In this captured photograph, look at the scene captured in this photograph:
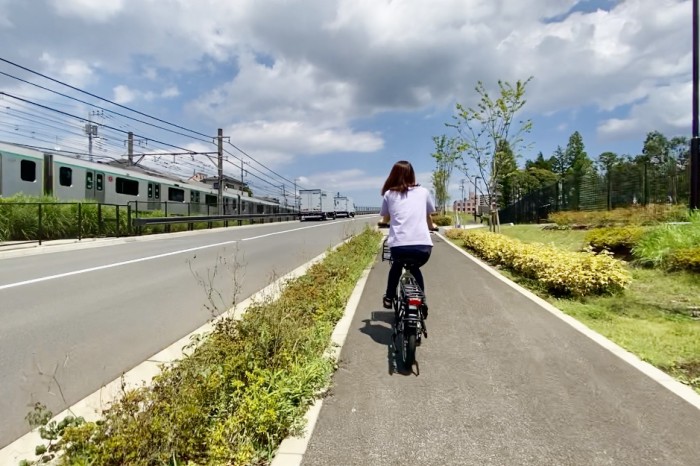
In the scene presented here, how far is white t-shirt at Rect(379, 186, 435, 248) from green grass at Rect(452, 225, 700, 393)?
2.55 meters

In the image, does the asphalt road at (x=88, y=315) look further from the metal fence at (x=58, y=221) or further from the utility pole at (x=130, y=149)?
the utility pole at (x=130, y=149)

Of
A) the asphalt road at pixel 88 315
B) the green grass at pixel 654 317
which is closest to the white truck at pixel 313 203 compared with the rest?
the asphalt road at pixel 88 315

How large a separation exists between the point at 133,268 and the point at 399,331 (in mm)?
8224

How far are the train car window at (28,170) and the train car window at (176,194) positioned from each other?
11.0 m

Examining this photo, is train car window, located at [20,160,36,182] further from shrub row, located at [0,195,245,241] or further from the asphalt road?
the asphalt road

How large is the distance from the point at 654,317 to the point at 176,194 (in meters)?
30.8

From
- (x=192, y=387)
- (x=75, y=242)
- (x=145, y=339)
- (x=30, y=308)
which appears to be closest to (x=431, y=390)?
(x=192, y=387)

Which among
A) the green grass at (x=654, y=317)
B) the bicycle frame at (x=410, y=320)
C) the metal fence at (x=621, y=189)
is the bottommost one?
the green grass at (x=654, y=317)

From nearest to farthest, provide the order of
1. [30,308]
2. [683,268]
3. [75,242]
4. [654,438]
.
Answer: [654,438]
[30,308]
[683,268]
[75,242]

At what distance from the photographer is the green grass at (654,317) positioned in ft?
14.1

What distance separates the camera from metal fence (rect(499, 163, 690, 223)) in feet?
58.2

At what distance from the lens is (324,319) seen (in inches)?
213

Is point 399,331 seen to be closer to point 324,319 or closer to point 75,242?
point 324,319

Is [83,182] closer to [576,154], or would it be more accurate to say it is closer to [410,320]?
[410,320]
